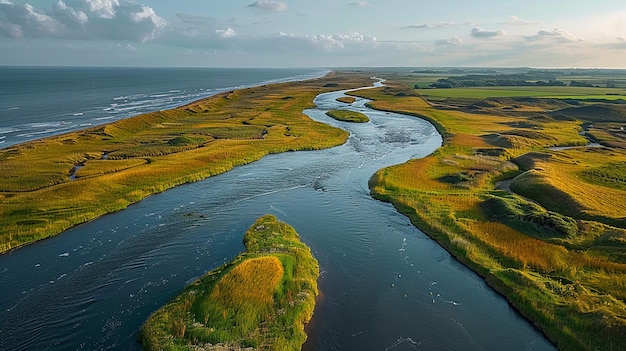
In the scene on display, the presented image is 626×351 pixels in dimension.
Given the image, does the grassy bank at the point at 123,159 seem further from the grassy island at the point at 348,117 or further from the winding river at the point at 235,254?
the grassy island at the point at 348,117

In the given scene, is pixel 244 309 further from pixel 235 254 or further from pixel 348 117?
pixel 348 117

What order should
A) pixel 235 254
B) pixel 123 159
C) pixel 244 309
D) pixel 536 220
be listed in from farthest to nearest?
1. pixel 123 159
2. pixel 536 220
3. pixel 235 254
4. pixel 244 309

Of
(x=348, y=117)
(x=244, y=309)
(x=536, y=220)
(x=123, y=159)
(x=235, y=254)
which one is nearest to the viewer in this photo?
(x=244, y=309)

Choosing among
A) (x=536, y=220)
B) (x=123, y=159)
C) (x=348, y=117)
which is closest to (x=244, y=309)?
(x=536, y=220)

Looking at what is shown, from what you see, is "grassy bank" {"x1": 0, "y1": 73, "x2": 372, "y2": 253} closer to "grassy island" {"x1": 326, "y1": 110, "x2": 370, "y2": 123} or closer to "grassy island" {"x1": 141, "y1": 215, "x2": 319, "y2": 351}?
"grassy island" {"x1": 326, "y1": 110, "x2": 370, "y2": 123}

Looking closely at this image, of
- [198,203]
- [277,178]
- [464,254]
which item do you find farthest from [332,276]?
[277,178]

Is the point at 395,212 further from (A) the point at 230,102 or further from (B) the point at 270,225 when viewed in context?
(A) the point at 230,102

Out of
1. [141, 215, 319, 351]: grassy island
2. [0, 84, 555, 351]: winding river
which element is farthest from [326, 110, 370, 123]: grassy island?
[141, 215, 319, 351]: grassy island
